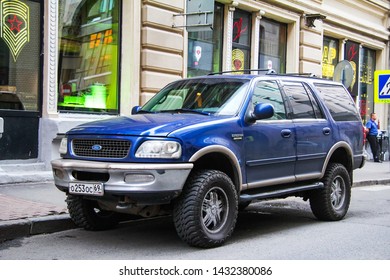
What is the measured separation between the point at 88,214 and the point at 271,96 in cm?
281

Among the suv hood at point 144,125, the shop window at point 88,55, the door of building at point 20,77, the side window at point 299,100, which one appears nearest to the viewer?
the suv hood at point 144,125

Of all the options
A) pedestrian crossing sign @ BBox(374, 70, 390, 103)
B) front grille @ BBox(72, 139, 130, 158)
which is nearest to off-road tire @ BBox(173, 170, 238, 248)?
front grille @ BBox(72, 139, 130, 158)

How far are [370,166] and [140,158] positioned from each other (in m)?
14.4

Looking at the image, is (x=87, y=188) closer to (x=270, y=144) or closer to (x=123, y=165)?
(x=123, y=165)

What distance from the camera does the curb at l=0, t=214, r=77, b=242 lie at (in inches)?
256

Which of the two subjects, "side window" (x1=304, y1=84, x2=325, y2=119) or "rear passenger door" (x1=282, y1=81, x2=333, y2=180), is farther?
"side window" (x1=304, y1=84, x2=325, y2=119)

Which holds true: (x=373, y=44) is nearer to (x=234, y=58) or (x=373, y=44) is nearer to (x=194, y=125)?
(x=234, y=58)

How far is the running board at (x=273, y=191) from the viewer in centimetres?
677

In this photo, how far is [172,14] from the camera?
13203 mm

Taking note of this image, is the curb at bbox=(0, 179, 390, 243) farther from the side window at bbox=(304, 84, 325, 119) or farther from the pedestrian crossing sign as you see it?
the pedestrian crossing sign

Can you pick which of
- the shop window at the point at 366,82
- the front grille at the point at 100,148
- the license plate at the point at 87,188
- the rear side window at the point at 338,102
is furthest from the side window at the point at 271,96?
the shop window at the point at 366,82

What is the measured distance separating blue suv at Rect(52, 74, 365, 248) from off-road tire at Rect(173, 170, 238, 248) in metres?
0.01

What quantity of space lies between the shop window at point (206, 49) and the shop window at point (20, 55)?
4.54m

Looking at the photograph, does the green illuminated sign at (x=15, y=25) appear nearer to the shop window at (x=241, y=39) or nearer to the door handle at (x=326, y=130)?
the door handle at (x=326, y=130)
